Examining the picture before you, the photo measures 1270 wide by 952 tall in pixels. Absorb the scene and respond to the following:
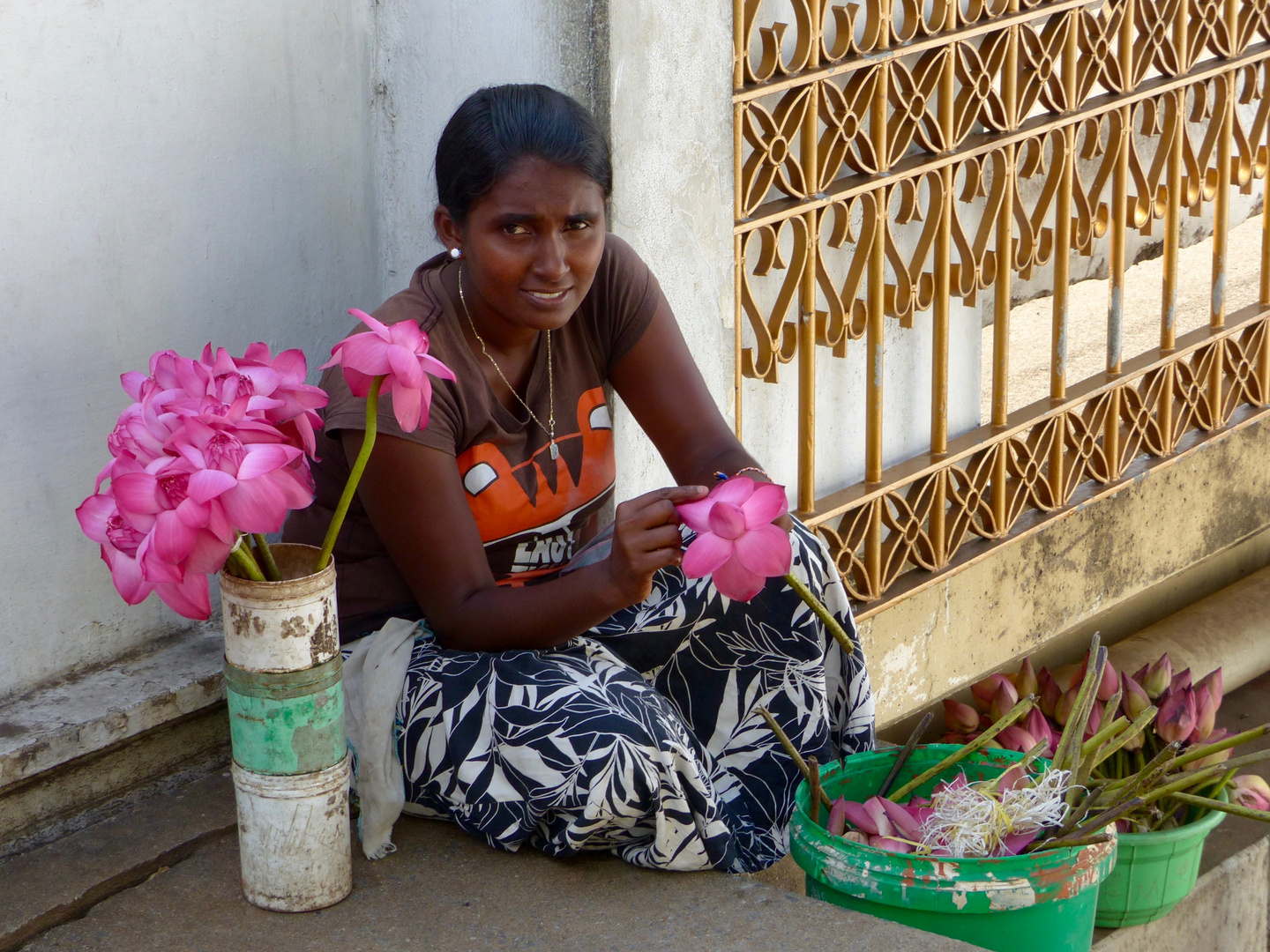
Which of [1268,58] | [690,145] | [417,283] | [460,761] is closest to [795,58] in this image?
[690,145]

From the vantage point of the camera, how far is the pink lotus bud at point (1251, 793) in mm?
2641

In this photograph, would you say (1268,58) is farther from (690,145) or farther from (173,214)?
(173,214)

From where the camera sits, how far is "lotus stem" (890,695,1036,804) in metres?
2.20

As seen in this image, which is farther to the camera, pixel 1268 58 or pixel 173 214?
pixel 1268 58

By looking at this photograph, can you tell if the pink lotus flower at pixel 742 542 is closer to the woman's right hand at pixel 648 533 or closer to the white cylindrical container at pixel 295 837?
the woman's right hand at pixel 648 533

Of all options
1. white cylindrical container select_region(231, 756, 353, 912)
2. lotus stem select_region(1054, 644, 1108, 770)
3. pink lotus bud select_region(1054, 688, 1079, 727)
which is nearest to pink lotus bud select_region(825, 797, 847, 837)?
lotus stem select_region(1054, 644, 1108, 770)

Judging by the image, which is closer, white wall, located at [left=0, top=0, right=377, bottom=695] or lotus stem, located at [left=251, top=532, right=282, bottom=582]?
lotus stem, located at [left=251, top=532, right=282, bottom=582]

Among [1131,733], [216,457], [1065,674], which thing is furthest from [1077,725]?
[1065,674]

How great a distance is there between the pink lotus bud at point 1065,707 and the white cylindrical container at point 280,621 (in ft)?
5.28

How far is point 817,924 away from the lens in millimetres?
1984

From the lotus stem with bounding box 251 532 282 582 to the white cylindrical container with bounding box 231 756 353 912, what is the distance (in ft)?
0.87

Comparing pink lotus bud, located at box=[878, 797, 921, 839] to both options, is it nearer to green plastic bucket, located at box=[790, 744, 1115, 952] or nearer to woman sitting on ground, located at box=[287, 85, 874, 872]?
green plastic bucket, located at box=[790, 744, 1115, 952]

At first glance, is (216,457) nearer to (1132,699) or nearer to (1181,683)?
(1132,699)

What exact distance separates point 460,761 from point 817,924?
0.55m
